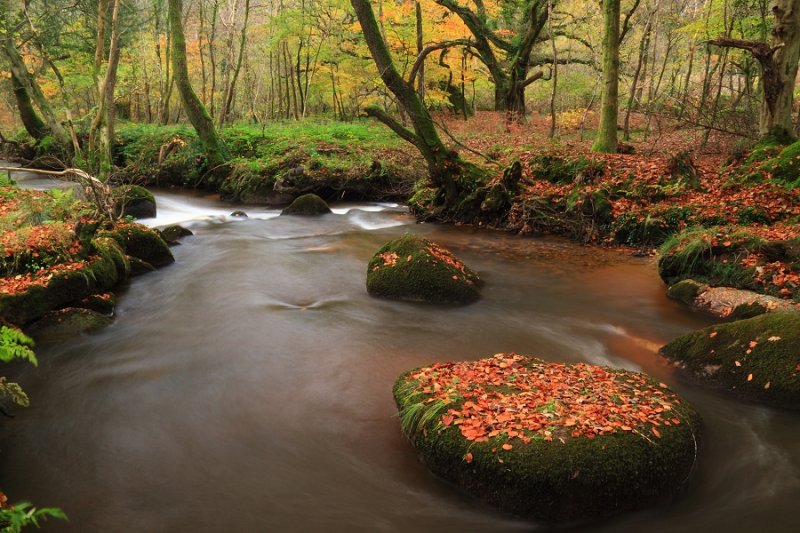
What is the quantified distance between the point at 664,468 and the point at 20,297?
311 inches

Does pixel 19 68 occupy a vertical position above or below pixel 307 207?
above

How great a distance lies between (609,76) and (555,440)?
12.4m

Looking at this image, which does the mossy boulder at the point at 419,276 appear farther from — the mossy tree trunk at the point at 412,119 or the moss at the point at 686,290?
the mossy tree trunk at the point at 412,119

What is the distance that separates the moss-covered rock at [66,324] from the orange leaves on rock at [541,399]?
5113mm

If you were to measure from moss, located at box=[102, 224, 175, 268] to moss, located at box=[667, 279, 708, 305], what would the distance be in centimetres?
983

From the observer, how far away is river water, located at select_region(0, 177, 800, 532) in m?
4.31

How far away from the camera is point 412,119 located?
13258 mm

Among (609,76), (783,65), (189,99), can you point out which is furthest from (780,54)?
(189,99)

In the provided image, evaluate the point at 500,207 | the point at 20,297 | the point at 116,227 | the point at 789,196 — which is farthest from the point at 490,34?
the point at 20,297

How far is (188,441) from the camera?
5.32 meters

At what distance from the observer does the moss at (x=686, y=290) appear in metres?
8.73

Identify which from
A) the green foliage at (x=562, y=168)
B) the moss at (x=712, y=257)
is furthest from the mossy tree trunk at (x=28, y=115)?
the moss at (x=712, y=257)

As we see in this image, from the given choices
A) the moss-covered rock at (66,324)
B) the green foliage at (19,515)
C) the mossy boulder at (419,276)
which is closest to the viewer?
the green foliage at (19,515)

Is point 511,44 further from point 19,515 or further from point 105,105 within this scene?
point 19,515
